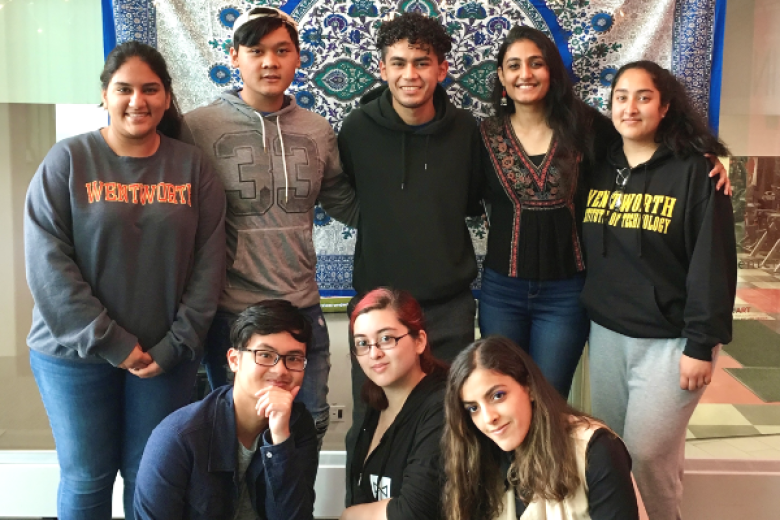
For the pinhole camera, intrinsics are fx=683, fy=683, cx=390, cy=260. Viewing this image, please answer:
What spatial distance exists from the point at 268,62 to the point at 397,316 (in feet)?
2.76

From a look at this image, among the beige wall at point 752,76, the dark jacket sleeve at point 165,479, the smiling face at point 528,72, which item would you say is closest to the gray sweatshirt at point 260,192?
the dark jacket sleeve at point 165,479

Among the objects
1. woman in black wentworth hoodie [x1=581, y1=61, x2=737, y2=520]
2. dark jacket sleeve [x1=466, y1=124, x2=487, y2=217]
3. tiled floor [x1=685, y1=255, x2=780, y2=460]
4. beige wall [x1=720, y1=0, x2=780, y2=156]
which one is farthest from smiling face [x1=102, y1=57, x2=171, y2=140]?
tiled floor [x1=685, y1=255, x2=780, y2=460]

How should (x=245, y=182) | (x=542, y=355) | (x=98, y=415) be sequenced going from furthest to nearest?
1. (x=542, y=355)
2. (x=245, y=182)
3. (x=98, y=415)

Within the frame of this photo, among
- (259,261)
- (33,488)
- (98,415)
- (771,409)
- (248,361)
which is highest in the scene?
(259,261)

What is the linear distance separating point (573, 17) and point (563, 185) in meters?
0.85

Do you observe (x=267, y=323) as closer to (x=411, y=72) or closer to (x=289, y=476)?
(x=289, y=476)

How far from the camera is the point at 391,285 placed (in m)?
2.08

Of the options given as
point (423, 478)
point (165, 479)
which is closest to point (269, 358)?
point (165, 479)

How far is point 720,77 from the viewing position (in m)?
2.51

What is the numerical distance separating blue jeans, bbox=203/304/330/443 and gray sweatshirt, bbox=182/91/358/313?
6 cm

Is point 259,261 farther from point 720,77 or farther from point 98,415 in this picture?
point 720,77

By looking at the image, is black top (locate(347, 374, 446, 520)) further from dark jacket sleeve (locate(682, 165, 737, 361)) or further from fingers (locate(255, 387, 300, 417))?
dark jacket sleeve (locate(682, 165, 737, 361))

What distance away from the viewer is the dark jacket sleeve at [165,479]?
1.51 metres

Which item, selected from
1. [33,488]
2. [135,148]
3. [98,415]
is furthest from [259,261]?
[33,488]
